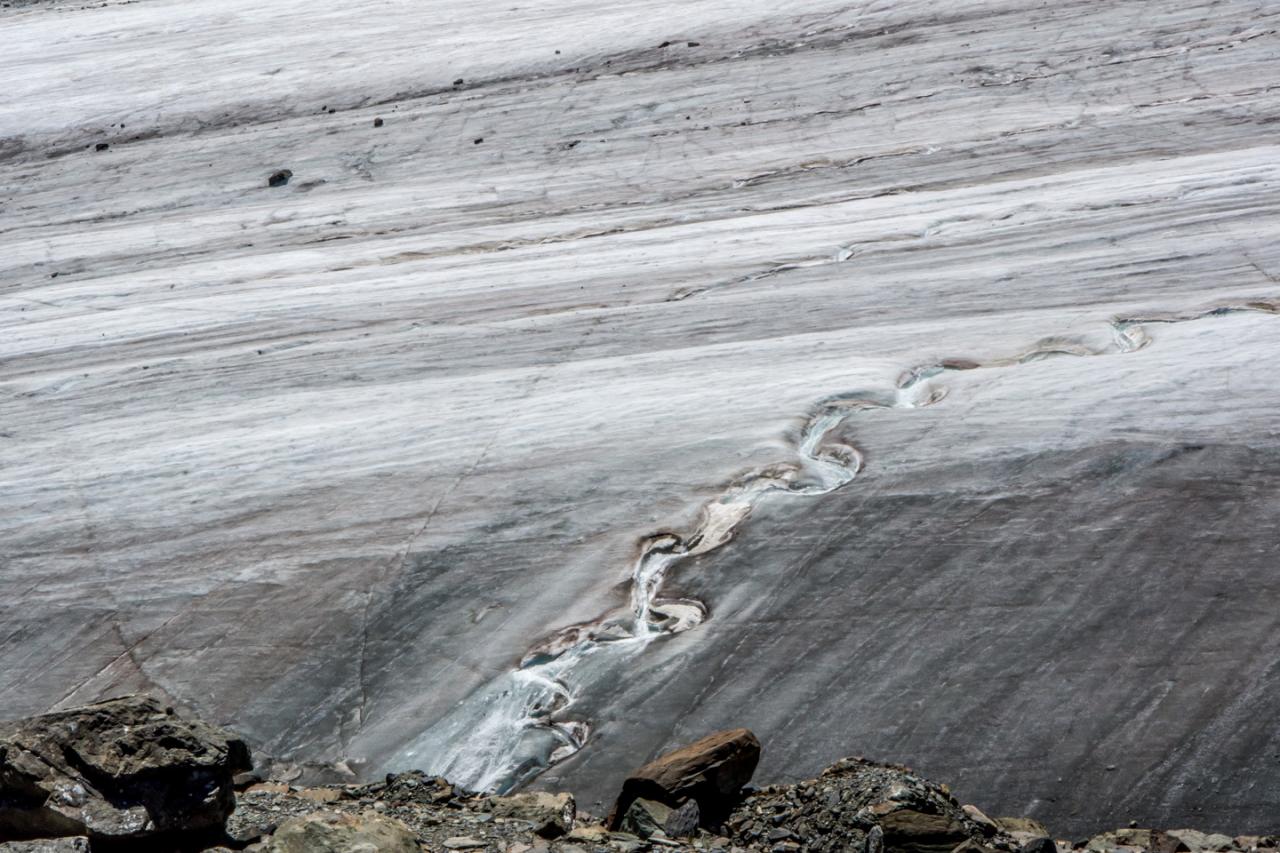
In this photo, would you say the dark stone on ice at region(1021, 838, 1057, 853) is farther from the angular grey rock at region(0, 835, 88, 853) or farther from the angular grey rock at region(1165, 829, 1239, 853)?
the angular grey rock at region(0, 835, 88, 853)

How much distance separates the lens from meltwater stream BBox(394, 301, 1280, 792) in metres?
4.23

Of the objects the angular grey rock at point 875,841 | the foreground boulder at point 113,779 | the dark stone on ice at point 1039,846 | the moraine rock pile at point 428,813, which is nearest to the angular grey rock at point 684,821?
the moraine rock pile at point 428,813

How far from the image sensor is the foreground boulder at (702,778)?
3.47m

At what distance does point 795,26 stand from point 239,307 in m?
5.36

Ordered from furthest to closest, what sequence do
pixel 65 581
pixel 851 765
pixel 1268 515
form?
pixel 65 581 < pixel 1268 515 < pixel 851 765

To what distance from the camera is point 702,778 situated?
3.51 m

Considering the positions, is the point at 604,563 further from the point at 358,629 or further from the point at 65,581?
the point at 65,581

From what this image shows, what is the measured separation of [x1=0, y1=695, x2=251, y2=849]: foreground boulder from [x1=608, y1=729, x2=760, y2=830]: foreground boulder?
104cm

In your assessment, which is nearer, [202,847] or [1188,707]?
[202,847]

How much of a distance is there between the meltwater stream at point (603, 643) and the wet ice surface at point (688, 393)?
0.04m

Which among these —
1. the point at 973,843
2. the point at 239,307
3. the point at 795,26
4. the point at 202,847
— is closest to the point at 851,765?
the point at 973,843

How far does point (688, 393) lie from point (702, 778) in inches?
110

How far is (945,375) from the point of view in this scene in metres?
6.00

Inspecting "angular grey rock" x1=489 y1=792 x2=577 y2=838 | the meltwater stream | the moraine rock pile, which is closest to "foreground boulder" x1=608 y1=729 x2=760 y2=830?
the moraine rock pile
